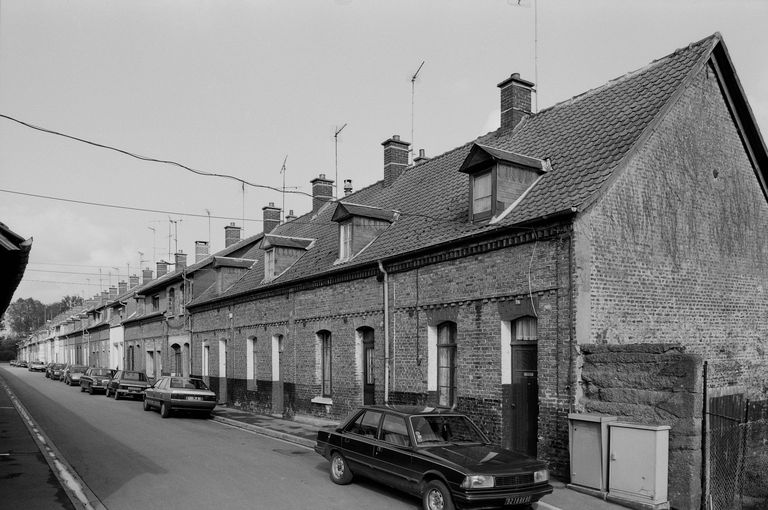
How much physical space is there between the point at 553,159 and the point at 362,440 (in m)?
7.89

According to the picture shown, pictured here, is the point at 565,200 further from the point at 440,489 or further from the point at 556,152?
the point at 440,489

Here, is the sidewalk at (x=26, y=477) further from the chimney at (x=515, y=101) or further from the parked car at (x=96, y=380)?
the parked car at (x=96, y=380)

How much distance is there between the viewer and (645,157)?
507 inches

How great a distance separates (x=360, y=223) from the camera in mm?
19125

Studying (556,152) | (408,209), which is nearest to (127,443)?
(408,209)

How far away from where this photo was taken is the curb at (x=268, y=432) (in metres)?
16.2

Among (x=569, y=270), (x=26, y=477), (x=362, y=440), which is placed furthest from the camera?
(x=26, y=477)

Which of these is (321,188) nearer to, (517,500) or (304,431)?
(304,431)

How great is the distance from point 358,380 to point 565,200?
28.4 feet

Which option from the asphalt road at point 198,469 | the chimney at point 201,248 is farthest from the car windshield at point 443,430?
the chimney at point 201,248

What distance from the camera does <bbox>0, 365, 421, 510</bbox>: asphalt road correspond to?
9.84 metres

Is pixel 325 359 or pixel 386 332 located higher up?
pixel 386 332

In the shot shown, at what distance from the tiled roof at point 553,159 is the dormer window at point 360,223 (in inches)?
12.9

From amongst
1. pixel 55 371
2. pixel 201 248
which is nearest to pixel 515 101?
pixel 201 248
